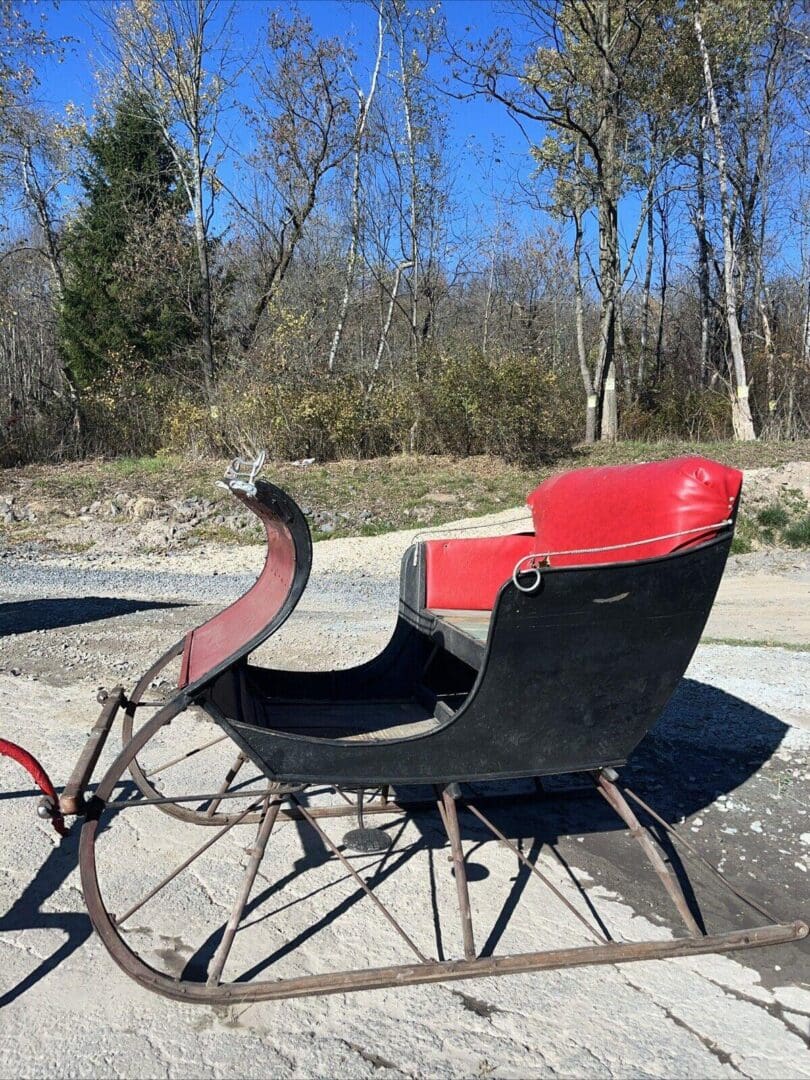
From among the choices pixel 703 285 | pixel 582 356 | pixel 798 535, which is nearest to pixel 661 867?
pixel 798 535

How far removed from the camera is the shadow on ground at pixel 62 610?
7.31 metres

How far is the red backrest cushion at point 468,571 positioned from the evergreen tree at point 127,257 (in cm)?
2032

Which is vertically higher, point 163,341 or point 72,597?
point 163,341

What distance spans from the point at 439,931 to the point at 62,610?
236 inches

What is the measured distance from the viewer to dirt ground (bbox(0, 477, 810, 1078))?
2.32m

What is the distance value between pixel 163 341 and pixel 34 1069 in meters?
22.8

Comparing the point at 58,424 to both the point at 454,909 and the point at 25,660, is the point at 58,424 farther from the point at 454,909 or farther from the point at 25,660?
the point at 454,909

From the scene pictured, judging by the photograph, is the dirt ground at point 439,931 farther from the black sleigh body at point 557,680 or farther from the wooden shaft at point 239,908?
the black sleigh body at point 557,680

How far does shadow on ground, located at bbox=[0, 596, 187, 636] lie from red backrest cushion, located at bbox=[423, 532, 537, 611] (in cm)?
428

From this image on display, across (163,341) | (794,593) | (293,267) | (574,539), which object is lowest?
(794,593)

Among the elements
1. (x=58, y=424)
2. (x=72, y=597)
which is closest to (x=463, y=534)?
(x=72, y=597)

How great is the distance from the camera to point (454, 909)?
3092 mm

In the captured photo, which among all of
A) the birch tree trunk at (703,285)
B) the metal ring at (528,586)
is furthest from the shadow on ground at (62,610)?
the birch tree trunk at (703,285)

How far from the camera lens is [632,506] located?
10.4 feet
